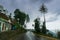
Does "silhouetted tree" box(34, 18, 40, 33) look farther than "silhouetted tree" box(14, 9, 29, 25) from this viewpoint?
No

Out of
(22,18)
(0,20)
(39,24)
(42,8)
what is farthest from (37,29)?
(0,20)

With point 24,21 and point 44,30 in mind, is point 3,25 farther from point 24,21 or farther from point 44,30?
point 24,21

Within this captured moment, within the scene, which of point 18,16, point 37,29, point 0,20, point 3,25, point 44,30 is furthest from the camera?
point 18,16

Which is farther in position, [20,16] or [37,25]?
[20,16]

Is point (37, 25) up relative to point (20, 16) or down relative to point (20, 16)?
down

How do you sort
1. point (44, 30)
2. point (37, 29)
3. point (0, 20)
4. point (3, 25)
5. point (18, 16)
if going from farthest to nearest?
point (18, 16) < point (37, 29) < point (44, 30) < point (3, 25) < point (0, 20)

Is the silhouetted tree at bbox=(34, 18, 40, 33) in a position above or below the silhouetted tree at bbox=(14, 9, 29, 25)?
below

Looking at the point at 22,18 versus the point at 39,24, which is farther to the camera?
the point at 22,18

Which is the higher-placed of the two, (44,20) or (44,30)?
(44,20)

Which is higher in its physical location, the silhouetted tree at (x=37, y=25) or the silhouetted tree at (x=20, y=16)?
the silhouetted tree at (x=20, y=16)

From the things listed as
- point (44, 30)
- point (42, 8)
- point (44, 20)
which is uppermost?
point (42, 8)

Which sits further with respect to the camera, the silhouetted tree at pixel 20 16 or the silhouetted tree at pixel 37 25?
the silhouetted tree at pixel 20 16

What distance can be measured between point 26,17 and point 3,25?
158 feet

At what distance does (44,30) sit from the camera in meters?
61.4
